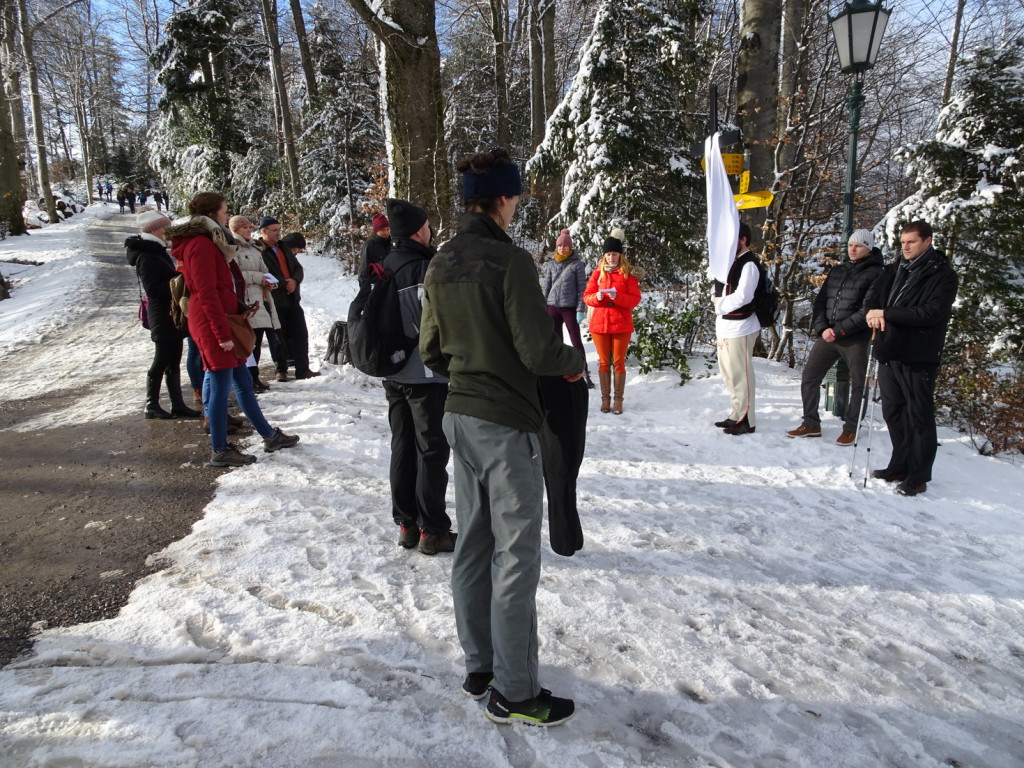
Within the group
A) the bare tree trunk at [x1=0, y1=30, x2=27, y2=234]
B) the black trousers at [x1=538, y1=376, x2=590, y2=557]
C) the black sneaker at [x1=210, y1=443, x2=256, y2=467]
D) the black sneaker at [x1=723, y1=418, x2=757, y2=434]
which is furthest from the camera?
the bare tree trunk at [x1=0, y1=30, x2=27, y2=234]

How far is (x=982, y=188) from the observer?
305 inches

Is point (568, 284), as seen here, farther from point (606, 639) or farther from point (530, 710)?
point (530, 710)

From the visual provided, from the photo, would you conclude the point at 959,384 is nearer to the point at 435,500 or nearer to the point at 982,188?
the point at 982,188

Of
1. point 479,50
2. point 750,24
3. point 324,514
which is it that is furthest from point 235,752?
point 479,50

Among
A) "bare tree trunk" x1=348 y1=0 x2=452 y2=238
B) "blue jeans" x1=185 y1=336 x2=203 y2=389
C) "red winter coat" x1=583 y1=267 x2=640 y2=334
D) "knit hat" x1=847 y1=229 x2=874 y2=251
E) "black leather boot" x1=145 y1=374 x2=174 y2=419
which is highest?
"bare tree trunk" x1=348 y1=0 x2=452 y2=238

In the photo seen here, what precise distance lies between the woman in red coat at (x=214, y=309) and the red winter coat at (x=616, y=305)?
143 inches

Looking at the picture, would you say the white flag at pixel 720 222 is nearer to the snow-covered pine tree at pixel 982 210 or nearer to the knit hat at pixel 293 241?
the snow-covered pine tree at pixel 982 210

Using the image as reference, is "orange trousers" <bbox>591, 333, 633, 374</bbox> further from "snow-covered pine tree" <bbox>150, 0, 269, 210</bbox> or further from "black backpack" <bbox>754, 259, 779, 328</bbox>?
"snow-covered pine tree" <bbox>150, 0, 269, 210</bbox>

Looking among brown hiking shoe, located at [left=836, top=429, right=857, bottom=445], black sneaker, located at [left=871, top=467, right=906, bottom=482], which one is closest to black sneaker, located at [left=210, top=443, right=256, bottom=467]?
black sneaker, located at [left=871, top=467, right=906, bottom=482]

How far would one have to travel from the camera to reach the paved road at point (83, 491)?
3.09 metres

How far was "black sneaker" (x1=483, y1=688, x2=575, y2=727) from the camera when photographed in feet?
7.42

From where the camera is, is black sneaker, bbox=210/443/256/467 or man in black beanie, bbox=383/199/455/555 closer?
man in black beanie, bbox=383/199/455/555

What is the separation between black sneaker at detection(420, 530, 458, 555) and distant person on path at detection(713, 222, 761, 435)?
348 centimetres

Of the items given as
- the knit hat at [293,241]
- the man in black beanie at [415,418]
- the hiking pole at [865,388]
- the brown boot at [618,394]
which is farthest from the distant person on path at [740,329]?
the knit hat at [293,241]
